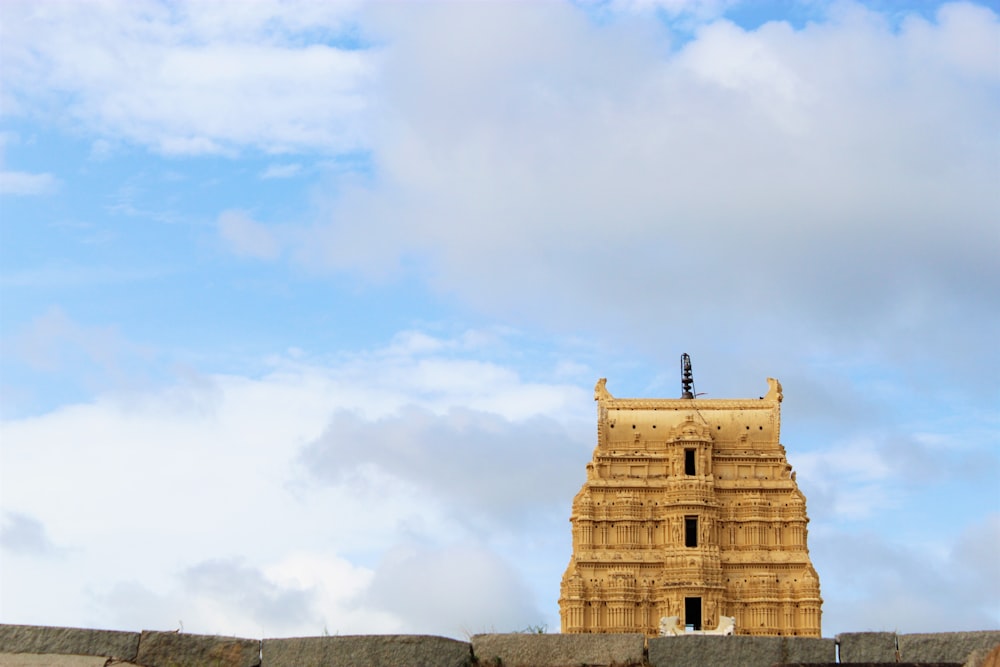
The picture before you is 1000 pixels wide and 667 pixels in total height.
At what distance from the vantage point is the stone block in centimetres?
1434

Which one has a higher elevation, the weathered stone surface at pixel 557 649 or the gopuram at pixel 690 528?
the gopuram at pixel 690 528

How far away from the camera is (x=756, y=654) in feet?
47.3

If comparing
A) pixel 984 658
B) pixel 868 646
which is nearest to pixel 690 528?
pixel 868 646

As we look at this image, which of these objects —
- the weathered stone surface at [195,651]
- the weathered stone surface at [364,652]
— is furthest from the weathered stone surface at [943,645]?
the weathered stone surface at [195,651]

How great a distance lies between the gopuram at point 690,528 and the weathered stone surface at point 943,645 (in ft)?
168

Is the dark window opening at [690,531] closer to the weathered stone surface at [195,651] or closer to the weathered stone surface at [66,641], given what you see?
the weathered stone surface at [195,651]

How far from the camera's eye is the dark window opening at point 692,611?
6662 cm

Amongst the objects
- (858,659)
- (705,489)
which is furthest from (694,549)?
(858,659)

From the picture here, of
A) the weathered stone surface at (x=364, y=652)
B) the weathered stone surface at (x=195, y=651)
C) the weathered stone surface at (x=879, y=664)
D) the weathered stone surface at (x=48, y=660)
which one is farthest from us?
the weathered stone surface at (x=195, y=651)

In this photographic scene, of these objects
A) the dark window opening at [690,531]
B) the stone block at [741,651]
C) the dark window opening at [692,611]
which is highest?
the dark window opening at [690,531]

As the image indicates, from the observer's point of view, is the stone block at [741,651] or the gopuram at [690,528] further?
the gopuram at [690,528]

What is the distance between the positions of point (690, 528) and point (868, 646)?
2154 inches

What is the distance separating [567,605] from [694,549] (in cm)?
614

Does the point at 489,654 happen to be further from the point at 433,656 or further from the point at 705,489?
the point at 705,489
